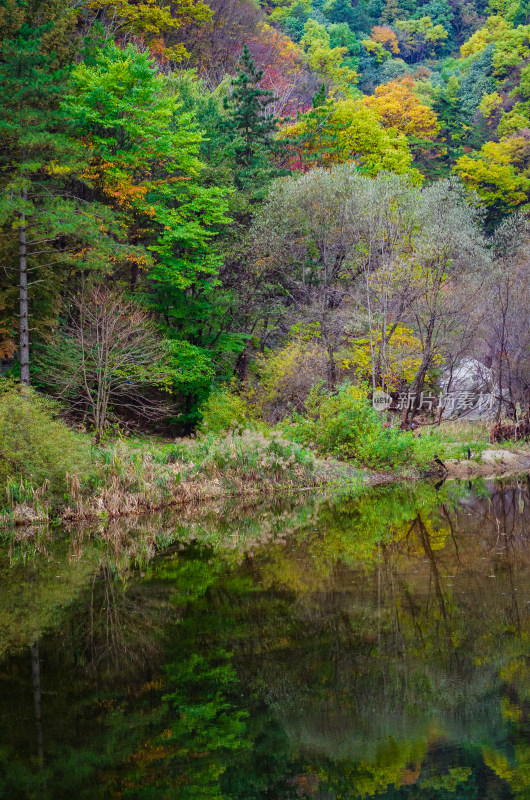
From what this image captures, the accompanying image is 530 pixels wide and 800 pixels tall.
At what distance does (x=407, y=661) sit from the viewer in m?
7.16

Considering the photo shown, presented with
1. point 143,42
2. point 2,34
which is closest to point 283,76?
point 143,42

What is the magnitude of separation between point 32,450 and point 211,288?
13740 millimetres

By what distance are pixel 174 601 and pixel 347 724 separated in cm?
425

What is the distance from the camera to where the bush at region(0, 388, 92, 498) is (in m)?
14.9

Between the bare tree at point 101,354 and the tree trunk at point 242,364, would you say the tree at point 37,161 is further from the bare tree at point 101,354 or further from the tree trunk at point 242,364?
the tree trunk at point 242,364

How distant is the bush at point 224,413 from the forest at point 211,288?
10 cm

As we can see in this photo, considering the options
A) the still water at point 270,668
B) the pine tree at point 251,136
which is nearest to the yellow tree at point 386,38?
the pine tree at point 251,136

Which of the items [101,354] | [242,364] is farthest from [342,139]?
[101,354]

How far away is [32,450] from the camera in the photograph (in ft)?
49.8

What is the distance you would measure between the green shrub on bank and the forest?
66 mm

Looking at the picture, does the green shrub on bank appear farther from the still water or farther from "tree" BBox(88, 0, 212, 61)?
"tree" BBox(88, 0, 212, 61)

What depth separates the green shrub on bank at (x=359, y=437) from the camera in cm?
2164

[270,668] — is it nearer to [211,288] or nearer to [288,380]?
[288,380]

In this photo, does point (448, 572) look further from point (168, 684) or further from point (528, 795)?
point (528, 795)
